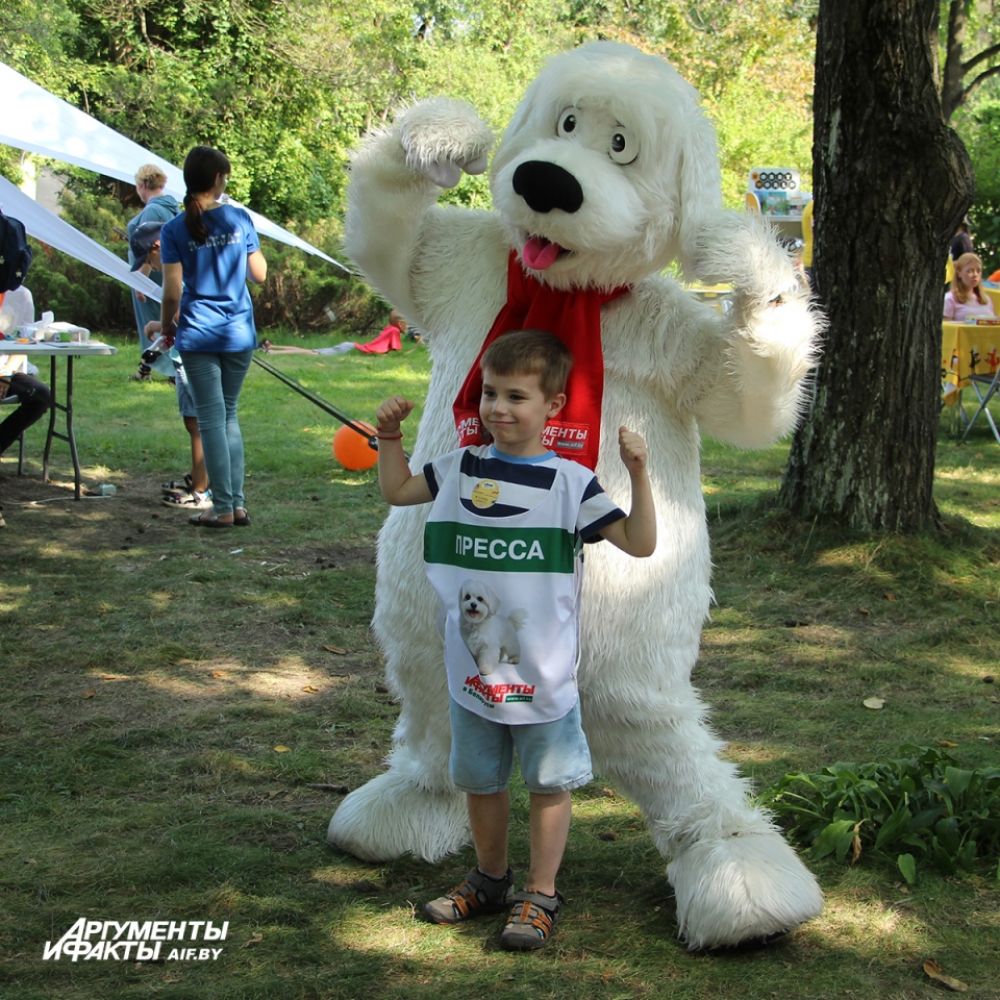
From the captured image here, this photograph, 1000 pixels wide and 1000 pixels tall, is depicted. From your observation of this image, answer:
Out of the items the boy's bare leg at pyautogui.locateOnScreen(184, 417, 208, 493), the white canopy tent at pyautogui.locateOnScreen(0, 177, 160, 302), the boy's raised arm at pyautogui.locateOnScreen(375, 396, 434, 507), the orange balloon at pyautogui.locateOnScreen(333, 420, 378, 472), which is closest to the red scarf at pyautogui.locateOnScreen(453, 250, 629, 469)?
the boy's raised arm at pyautogui.locateOnScreen(375, 396, 434, 507)

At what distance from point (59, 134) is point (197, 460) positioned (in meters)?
2.33

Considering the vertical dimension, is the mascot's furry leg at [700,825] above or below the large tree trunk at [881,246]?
below

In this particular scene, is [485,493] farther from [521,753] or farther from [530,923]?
[530,923]

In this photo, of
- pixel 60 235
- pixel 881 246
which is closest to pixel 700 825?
pixel 881 246

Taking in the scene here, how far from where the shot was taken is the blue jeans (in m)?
6.79

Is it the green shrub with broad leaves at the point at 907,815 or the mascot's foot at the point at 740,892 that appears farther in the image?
the green shrub with broad leaves at the point at 907,815

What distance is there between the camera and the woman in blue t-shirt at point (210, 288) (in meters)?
6.62

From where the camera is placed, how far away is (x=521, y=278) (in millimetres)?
3078

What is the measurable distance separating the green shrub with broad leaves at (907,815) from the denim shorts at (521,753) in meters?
0.90

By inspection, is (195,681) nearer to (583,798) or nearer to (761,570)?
(583,798)

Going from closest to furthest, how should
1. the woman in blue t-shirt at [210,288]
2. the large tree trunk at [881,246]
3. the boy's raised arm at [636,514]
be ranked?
the boy's raised arm at [636,514] < the large tree trunk at [881,246] < the woman in blue t-shirt at [210,288]

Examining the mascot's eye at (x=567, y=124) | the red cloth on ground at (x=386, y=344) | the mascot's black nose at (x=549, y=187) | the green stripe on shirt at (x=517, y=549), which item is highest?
the mascot's eye at (x=567, y=124)

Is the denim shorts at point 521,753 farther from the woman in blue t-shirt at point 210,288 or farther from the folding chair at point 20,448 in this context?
the folding chair at point 20,448

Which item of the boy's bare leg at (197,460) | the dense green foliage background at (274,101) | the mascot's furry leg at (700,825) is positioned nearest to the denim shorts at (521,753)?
the mascot's furry leg at (700,825)
